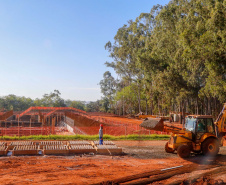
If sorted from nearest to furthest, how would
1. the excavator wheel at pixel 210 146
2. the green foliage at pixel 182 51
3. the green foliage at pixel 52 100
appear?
1. the excavator wheel at pixel 210 146
2. the green foliage at pixel 182 51
3. the green foliage at pixel 52 100

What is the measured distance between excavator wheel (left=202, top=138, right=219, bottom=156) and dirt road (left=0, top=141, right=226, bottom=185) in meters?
0.43

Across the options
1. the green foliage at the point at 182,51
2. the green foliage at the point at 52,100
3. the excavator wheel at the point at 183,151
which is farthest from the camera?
Result: the green foliage at the point at 52,100

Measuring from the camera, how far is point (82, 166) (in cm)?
1259

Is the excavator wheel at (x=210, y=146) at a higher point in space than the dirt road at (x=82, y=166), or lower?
higher

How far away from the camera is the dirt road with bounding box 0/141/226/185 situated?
10.2m

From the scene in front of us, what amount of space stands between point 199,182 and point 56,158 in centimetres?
787

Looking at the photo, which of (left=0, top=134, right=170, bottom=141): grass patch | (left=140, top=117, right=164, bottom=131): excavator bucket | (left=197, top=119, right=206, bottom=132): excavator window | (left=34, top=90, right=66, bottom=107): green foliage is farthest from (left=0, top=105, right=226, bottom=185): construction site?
(left=34, top=90, right=66, bottom=107): green foliage

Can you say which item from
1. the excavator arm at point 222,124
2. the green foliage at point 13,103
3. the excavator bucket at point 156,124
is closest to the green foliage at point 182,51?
the excavator arm at point 222,124

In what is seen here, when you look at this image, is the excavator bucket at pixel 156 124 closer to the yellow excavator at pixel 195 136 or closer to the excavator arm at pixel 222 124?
the yellow excavator at pixel 195 136

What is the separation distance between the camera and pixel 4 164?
12773 millimetres

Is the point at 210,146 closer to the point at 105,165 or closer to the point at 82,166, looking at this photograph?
the point at 105,165

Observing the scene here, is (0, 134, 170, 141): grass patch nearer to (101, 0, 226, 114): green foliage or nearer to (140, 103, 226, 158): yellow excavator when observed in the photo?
(101, 0, 226, 114): green foliage

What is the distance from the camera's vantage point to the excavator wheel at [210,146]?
1453 centimetres

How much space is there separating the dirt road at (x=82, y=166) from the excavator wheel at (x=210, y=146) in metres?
0.43
